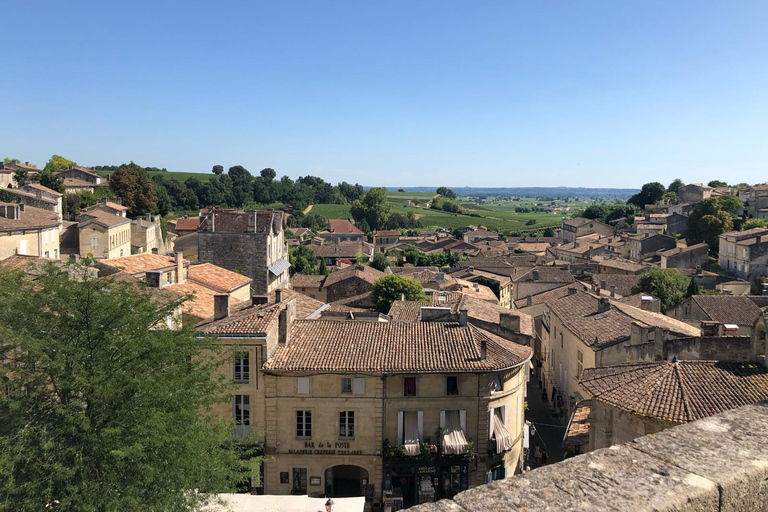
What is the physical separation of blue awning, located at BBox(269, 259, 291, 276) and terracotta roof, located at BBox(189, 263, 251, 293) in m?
12.3

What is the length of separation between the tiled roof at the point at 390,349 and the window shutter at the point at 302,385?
0.45 meters

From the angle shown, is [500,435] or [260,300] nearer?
[500,435]

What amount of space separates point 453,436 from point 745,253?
A: 61.9 m

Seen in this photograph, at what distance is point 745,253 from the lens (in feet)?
233

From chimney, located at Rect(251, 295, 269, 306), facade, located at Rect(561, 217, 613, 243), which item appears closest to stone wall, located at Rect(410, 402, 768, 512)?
chimney, located at Rect(251, 295, 269, 306)

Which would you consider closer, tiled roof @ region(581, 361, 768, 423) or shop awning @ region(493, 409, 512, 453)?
tiled roof @ region(581, 361, 768, 423)

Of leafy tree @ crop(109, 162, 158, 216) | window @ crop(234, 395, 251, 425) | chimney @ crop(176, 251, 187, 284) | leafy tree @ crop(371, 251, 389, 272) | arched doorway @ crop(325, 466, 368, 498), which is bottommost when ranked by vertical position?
arched doorway @ crop(325, 466, 368, 498)

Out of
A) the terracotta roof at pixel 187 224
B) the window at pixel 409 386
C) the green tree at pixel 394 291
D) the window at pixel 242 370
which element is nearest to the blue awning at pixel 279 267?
the green tree at pixel 394 291

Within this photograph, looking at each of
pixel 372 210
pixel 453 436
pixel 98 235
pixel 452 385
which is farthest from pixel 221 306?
pixel 372 210

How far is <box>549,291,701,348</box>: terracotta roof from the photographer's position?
29922mm

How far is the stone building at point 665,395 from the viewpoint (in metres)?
15.4

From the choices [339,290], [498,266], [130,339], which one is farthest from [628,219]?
[130,339]

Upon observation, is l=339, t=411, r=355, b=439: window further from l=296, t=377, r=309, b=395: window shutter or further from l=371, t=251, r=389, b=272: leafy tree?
l=371, t=251, r=389, b=272: leafy tree

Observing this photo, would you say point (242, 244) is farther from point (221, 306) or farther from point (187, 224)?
point (187, 224)
